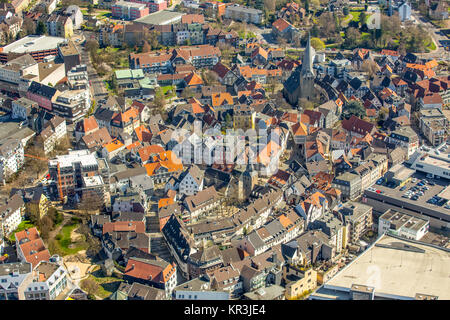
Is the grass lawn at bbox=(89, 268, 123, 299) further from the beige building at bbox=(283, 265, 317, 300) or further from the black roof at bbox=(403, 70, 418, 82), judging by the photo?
the black roof at bbox=(403, 70, 418, 82)

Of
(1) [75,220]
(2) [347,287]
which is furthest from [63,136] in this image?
(2) [347,287]

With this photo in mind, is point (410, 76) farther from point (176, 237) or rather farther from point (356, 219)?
point (176, 237)

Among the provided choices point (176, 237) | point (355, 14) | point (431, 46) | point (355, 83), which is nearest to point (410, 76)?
point (355, 83)

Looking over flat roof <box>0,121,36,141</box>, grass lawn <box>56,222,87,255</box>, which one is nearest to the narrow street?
flat roof <box>0,121,36,141</box>

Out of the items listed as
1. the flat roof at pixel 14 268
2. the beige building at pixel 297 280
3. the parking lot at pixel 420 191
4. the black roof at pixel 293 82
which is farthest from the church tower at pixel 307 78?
the flat roof at pixel 14 268

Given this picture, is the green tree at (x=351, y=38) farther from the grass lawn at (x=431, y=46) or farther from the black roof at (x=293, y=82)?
the black roof at (x=293, y=82)
